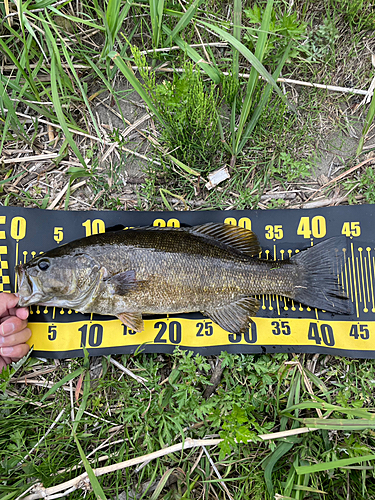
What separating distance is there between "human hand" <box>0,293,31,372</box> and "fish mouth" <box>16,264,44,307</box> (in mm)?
274

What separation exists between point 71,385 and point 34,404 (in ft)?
1.38

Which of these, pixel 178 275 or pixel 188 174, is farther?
pixel 188 174

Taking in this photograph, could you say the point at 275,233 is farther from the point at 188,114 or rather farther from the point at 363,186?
the point at 188,114

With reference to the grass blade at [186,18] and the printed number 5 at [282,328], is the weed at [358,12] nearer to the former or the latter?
the grass blade at [186,18]

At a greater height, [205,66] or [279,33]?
[279,33]

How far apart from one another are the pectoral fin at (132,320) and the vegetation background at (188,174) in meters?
0.39

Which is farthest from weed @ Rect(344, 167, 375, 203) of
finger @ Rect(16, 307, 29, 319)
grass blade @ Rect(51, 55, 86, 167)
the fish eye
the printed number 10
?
finger @ Rect(16, 307, 29, 319)

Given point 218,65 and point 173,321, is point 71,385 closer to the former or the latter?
point 173,321

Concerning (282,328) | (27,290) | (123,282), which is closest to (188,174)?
(123,282)

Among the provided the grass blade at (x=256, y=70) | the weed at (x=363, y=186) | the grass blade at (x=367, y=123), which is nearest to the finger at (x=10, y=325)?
the grass blade at (x=256, y=70)

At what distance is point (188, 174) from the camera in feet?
12.1

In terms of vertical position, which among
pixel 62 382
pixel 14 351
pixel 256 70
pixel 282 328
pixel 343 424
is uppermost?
pixel 256 70

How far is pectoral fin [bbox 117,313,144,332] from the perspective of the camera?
3.29 m

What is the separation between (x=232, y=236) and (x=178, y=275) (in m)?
0.77
